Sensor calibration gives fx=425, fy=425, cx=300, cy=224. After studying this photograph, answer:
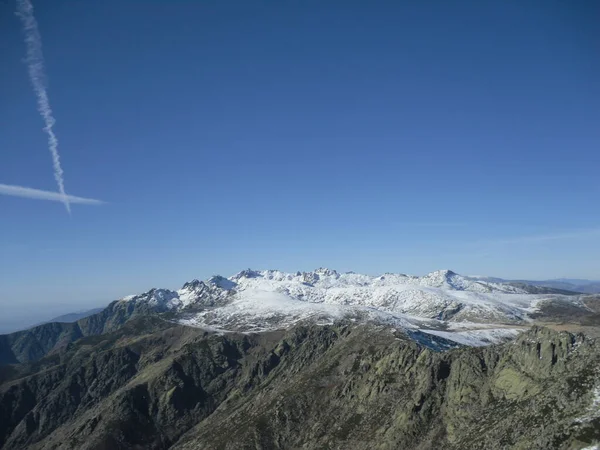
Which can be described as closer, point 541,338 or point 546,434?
point 546,434

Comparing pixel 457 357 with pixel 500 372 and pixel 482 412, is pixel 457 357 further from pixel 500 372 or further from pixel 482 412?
pixel 482 412

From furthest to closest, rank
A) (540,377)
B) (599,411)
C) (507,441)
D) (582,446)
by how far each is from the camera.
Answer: (540,377) < (507,441) < (599,411) < (582,446)

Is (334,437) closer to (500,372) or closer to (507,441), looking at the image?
(500,372)

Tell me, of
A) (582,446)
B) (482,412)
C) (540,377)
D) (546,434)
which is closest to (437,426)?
(482,412)

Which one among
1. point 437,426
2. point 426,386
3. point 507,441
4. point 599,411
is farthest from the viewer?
point 426,386

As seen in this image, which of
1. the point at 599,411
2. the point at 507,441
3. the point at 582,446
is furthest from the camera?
the point at 507,441

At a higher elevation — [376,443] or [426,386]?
[426,386]

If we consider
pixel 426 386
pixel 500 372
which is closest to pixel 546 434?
pixel 500 372

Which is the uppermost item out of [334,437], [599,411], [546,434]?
[599,411]

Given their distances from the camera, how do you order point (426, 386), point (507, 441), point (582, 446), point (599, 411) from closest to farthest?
point (582, 446), point (599, 411), point (507, 441), point (426, 386)
